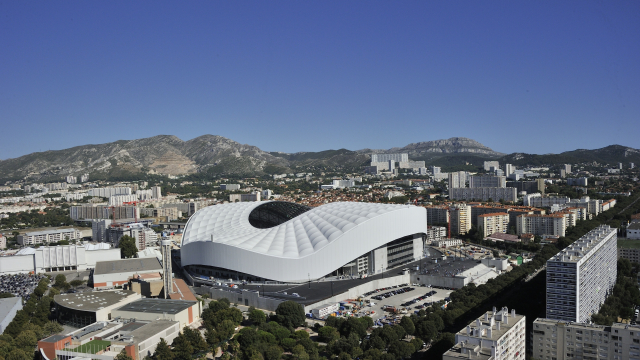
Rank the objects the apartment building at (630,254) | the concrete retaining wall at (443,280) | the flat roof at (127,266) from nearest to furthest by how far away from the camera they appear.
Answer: the concrete retaining wall at (443,280) → the flat roof at (127,266) → the apartment building at (630,254)

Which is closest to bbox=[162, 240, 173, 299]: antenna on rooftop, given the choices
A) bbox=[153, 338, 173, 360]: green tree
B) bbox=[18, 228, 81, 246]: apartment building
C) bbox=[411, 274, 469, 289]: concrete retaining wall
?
bbox=[153, 338, 173, 360]: green tree

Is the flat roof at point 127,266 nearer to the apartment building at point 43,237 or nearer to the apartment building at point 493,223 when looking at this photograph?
the apartment building at point 43,237

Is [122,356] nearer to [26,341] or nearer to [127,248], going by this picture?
[26,341]

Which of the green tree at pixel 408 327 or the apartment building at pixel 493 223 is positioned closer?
the green tree at pixel 408 327

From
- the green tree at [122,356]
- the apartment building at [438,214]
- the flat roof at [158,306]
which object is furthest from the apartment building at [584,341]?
the apartment building at [438,214]

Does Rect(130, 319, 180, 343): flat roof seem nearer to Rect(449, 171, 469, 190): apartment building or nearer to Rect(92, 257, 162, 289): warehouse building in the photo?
Rect(92, 257, 162, 289): warehouse building

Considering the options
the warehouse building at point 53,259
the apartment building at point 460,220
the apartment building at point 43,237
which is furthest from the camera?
the apartment building at point 460,220

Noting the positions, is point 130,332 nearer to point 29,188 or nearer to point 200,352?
point 200,352
